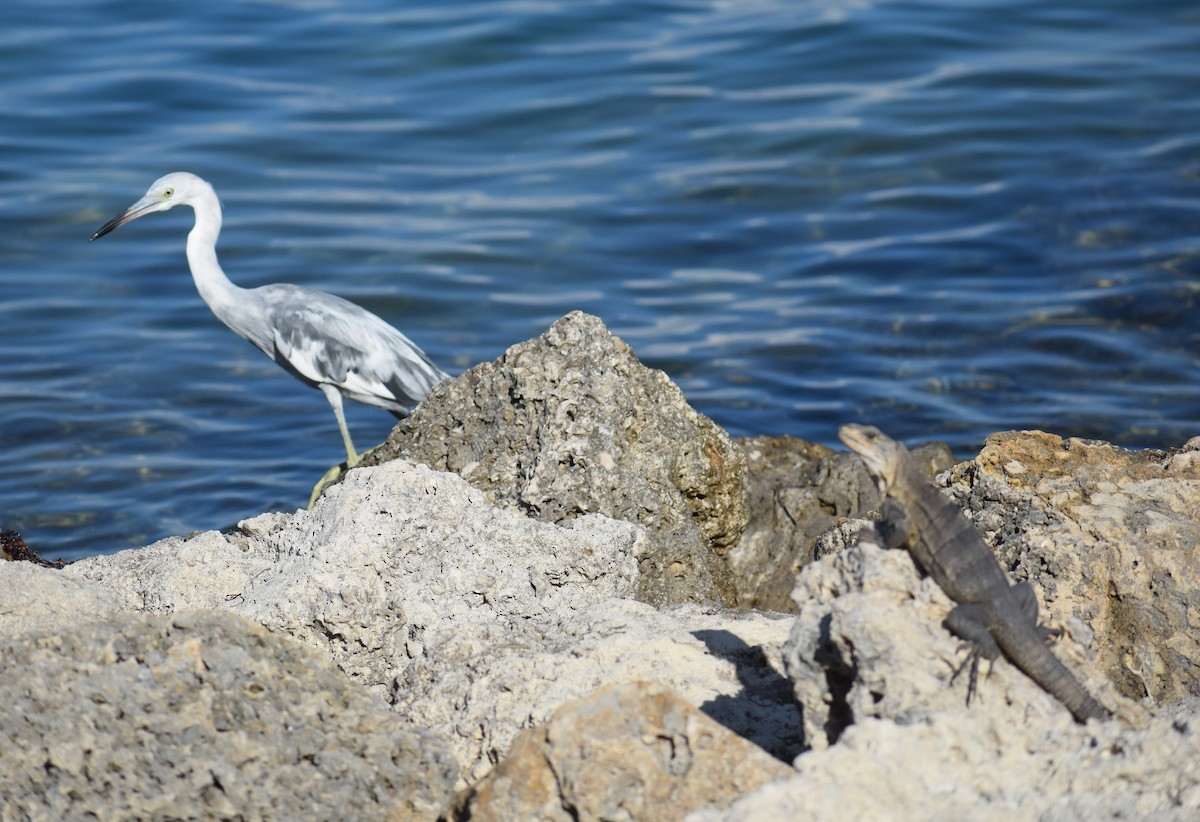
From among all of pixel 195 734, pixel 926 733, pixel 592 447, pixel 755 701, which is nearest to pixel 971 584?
pixel 926 733

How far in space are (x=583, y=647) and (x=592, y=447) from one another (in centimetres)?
110

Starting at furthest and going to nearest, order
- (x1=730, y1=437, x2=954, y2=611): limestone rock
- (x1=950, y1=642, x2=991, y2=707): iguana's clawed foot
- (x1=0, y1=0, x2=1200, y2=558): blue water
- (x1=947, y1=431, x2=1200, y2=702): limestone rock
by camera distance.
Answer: (x1=0, y1=0, x2=1200, y2=558): blue water
(x1=730, y1=437, x2=954, y2=611): limestone rock
(x1=947, y1=431, x2=1200, y2=702): limestone rock
(x1=950, y1=642, x2=991, y2=707): iguana's clawed foot

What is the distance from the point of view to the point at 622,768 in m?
2.92

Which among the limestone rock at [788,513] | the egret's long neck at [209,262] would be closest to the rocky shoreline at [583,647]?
the limestone rock at [788,513]

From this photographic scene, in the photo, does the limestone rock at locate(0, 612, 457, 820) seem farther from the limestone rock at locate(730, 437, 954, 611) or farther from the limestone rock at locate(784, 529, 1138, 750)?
the limestone rock at locate(730, 437, 954, 611)

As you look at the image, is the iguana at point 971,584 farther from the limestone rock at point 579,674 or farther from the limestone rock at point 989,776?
the limestone rock at point 579,674

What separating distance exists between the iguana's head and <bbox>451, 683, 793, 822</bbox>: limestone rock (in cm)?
94

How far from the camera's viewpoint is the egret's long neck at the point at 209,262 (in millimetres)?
8281

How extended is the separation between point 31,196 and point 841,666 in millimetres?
12593

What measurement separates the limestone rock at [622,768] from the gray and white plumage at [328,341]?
5.13m

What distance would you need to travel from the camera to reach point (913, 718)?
2.98 meters

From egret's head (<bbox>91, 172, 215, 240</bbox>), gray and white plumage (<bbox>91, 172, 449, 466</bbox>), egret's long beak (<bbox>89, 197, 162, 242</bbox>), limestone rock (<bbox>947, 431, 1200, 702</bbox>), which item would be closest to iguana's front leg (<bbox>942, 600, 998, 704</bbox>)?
limestone rock (<bbox>947, 431, 1200, 702</bbox>)

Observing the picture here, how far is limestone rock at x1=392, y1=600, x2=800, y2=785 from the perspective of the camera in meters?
3.42

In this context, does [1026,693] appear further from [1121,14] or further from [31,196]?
[1121,14]
